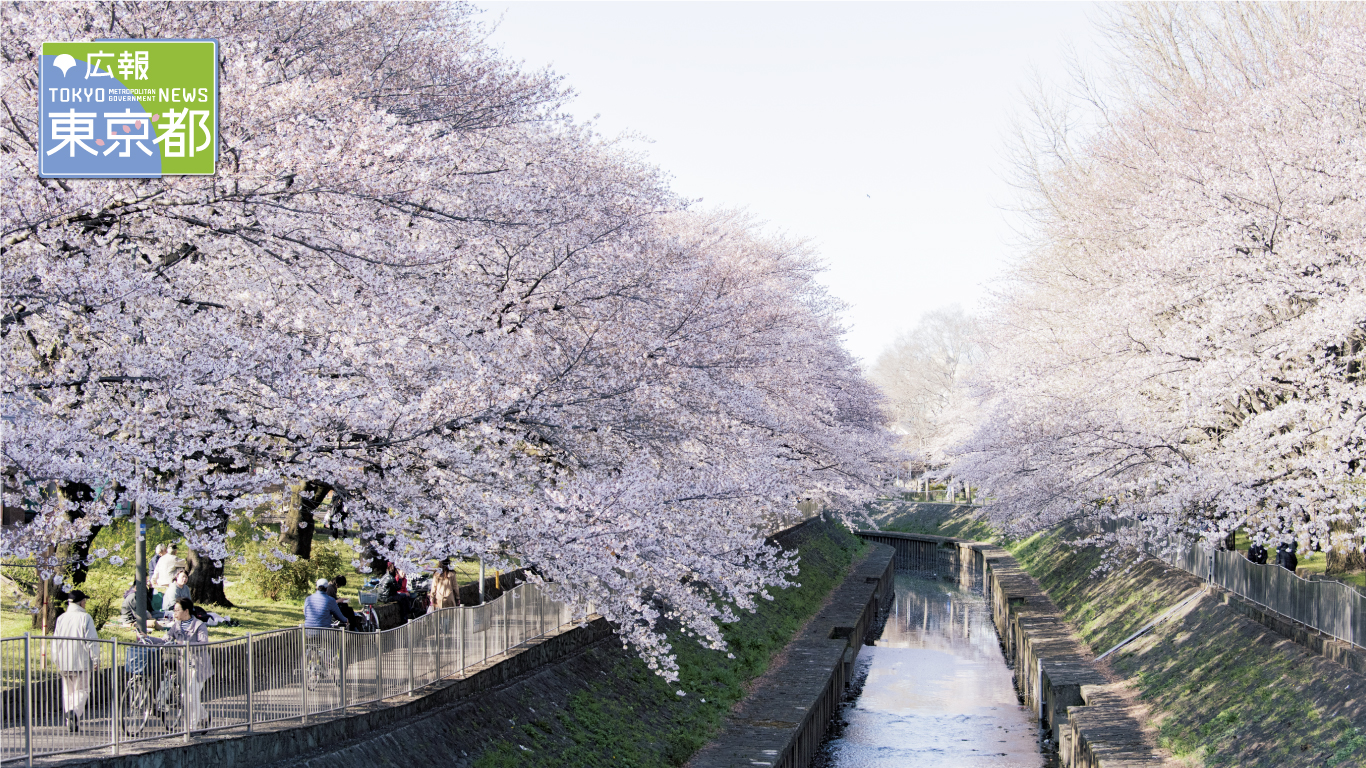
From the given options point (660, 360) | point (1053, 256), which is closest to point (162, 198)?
point (660, 360)

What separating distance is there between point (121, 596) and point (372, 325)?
27.2 feet

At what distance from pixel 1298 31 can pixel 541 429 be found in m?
20.8

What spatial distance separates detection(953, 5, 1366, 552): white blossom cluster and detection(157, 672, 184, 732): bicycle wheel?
16.2 meters

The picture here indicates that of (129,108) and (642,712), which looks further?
(642,712)

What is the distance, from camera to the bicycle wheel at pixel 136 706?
32.4ft

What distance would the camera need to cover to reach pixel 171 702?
10.3m

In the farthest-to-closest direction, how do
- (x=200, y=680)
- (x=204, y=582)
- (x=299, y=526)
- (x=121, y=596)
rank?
1. (x=299, y=526)
2. (x=204, y=582)
3. (x=121, y=596)
4. (x=200, y=680)

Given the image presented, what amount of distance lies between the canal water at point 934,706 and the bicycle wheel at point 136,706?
601 inches

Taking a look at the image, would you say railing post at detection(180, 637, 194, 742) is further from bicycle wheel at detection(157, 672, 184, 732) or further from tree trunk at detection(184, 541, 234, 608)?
tree trunk at detection(184, 541, 234, 608)

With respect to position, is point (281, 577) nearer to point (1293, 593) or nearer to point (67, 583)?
point (67, 583)

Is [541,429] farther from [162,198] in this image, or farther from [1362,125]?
[1362,125]

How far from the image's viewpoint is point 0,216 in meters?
10.5

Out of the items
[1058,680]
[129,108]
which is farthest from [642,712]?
[129,108]

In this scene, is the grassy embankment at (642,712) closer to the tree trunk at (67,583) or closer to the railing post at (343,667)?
the railing post at (343,667)
